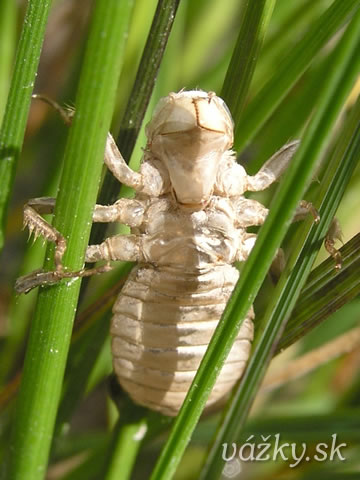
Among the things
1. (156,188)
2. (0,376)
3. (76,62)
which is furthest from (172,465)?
(76,62)

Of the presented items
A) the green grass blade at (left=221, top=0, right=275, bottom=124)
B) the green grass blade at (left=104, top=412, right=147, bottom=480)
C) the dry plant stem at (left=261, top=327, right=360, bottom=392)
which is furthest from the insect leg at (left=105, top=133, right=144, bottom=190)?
the dry plant stem at (left=261, top=327, right=360, bottom=392)

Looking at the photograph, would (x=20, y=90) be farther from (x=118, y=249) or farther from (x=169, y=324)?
(x=169, y=324)

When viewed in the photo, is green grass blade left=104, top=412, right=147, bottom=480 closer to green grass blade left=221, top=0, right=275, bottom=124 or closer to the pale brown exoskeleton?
the pale brown exoskeleton

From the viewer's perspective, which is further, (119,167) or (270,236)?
(119,167)

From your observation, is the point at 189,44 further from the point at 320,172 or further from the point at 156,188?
the point at 156,188

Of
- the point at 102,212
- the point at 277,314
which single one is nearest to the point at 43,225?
the point at 102,212
